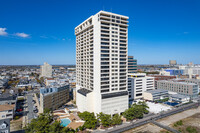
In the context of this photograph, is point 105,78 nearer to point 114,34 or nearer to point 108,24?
point 114,34

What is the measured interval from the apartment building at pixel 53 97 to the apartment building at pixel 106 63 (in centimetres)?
1843

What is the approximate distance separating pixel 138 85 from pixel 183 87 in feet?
126

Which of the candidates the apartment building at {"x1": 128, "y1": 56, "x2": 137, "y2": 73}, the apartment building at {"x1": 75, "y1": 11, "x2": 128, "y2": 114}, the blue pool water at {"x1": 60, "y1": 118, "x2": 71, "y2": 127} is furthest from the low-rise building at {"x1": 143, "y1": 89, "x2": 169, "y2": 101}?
the blue pool water at {"x1": 60, "y1": 118, "x2": 71, "y2": 127}

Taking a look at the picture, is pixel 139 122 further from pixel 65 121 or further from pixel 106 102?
pixel 65 121

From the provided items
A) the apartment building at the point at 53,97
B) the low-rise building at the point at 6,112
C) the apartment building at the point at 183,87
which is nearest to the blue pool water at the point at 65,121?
the apartment building at the point at 53,97

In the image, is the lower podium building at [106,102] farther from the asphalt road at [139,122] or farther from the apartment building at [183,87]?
the apartment building at [183,87]

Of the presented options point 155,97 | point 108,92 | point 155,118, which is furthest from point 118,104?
point 155,97

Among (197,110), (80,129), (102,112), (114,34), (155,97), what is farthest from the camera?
(155,97)

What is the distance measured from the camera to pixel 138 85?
297ft

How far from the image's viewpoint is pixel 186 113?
66.0 metres

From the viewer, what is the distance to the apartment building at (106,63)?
55.6 meters

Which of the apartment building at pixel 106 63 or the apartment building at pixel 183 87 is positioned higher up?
the apartment building at pixel 106 63

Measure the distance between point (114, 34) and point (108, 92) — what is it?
27.0 m

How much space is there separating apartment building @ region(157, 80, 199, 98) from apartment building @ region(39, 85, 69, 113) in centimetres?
8255
